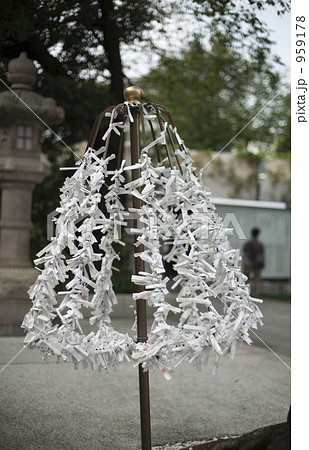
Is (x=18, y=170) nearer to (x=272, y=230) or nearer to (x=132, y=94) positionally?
(x=132, y=94)

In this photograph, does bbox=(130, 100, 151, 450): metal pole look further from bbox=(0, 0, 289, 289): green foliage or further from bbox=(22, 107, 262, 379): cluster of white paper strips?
bbox=(0, 0, 289, 289): green foliage

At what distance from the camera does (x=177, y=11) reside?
1.89 meters

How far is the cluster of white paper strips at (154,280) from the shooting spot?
3.35ft

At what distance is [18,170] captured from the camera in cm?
207

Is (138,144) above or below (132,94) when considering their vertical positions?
below

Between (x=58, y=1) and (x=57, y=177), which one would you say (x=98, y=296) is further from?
(x=58, y=1)

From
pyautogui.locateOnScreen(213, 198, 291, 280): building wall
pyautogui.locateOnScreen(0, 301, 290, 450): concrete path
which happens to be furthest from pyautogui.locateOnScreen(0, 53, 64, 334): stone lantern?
pyautogui.locateOnScreen(213, 198, 291, 280): building wall

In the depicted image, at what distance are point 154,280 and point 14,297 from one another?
0.83 m

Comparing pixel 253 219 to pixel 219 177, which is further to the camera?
pixel 219 177

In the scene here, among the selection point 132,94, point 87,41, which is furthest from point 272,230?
point 132,94

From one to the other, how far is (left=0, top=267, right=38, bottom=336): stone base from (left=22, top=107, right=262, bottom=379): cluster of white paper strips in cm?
53

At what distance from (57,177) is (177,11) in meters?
0.76

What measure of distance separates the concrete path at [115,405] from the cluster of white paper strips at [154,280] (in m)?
0.52
